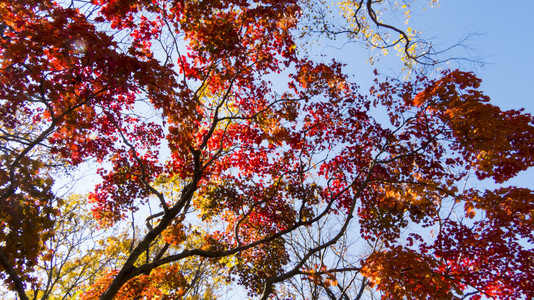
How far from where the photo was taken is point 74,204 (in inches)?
534

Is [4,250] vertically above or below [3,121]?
below

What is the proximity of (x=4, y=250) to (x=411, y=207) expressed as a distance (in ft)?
33.2

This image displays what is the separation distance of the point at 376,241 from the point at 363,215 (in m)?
1.04

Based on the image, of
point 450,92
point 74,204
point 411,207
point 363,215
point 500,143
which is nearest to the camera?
point 500,143

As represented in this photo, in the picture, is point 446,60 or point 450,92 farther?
point 450,92

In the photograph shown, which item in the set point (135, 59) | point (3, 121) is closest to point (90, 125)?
point (3, 121)

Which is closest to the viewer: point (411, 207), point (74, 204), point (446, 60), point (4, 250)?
point (4, 250)

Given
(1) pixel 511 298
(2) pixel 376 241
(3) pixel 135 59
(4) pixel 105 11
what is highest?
(4) pixel 105 11

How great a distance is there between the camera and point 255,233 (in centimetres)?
1095

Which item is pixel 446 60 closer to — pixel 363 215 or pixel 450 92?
Result: pixel 450 92

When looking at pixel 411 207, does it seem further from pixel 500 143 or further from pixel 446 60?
pixel 446 60

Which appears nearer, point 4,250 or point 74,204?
point 4,250

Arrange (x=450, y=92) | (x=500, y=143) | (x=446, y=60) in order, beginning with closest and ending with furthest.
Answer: (x=446, y=60) < (x=500, y=143) < (x=450, y=92)

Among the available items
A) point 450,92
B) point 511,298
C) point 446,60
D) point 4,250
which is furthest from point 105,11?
point 511,298
